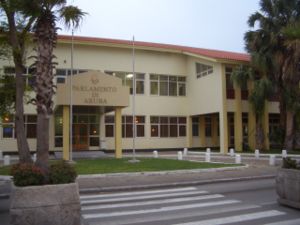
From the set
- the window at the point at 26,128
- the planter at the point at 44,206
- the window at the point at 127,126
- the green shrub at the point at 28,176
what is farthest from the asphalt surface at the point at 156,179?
the window at the point at 127,126

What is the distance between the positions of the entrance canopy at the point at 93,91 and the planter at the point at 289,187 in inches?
699

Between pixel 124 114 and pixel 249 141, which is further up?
pixel 124 114

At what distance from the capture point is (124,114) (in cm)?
3712

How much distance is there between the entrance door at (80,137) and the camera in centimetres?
3519

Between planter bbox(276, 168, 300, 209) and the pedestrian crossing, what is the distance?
51cm

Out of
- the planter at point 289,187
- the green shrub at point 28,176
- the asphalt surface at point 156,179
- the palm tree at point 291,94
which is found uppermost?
the palm tree at point 291,94

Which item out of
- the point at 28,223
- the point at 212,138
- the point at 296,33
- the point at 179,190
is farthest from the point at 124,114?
the point at 28,223

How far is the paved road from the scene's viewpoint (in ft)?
30.0

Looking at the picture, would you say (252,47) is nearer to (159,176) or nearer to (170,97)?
(170,97)

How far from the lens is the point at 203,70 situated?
3688 cm

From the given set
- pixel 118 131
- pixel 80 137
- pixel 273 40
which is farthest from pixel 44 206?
pixel 80 137

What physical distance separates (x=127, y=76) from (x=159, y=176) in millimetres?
20255

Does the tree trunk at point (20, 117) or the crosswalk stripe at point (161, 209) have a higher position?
the tree trunk at point (20, 117)

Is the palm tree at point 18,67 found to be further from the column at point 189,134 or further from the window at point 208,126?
the window at point 208,126
